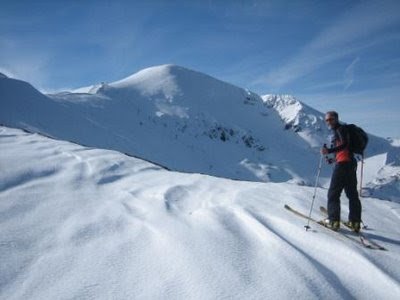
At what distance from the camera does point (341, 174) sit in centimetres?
625

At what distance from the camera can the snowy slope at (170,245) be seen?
153 inches

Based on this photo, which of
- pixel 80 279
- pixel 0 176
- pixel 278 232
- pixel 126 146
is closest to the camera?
pixel 80 279

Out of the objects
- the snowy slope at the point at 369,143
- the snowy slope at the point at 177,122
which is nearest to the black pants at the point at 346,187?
the snowy slope at the point at 177,122

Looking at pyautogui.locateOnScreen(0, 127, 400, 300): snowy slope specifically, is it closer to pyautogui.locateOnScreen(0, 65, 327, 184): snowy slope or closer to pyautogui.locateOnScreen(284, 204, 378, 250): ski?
pyautogui.locateOnScreen(284, 204, 378, 250): ski

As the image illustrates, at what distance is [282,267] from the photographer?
434cm

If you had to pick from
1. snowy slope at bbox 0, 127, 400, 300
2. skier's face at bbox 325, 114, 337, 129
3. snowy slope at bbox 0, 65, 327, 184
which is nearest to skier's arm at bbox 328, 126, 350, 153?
skier's face at bbox 325, 114, 337, 129

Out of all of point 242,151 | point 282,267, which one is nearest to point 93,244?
point 282,267

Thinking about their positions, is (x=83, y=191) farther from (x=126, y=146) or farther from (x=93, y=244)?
(x=126, y=146)

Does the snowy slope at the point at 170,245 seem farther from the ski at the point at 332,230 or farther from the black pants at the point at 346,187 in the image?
the black pants at the point at 346,187

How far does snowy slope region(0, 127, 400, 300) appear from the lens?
3.90 m

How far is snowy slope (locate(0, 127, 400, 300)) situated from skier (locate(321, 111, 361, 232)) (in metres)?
0.42

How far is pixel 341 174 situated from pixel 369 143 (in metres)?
176

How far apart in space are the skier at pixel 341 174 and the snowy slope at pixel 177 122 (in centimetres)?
3976

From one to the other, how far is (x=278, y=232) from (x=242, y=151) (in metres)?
116
